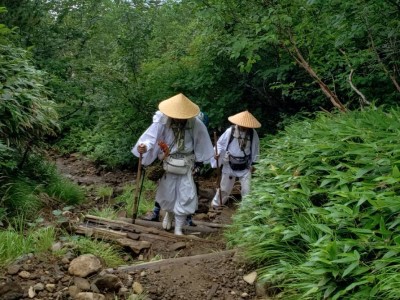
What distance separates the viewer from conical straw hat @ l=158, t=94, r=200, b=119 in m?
5.62

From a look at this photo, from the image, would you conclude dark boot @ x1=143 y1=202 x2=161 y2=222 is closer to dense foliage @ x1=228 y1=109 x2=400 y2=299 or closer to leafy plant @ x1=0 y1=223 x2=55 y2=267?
dense foliage @ x1=228 y1=109 x2=400 y2=299

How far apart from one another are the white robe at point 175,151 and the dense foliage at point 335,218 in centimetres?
121

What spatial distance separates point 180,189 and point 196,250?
117 centimetres

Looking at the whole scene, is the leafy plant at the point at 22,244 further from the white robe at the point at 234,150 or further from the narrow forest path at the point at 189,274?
the white robe at the point at 234,150

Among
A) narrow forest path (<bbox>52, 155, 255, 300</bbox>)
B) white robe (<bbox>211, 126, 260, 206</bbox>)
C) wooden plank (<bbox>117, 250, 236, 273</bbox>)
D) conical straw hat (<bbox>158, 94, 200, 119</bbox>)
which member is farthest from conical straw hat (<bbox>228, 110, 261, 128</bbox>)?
wooden plank (<bbox>117, 250, 236, 273</bbox>)

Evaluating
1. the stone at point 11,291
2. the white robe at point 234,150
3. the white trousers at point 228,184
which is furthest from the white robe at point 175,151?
the stone at point 11,291

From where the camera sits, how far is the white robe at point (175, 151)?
5.90 metres

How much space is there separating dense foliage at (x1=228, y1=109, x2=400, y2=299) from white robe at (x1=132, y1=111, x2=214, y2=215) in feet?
3.96

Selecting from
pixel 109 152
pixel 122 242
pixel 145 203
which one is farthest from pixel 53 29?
pixel 122 242

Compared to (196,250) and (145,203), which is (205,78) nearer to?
(145,203)

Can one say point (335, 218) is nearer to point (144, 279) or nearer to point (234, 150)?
point (144, 279)

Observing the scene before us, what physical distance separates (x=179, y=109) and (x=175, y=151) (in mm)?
597

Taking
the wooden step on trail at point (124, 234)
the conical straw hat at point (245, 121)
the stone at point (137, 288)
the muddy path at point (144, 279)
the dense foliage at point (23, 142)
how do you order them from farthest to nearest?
the conical straw hat at point (245, 121) → the dense foliage at point (23, 142) → the wooden step on trail at point (124, 234) → the stone at point (137, 288) → the muddy path at point (144, 279)

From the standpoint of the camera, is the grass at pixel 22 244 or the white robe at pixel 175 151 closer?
the grass at pixel 22 244
